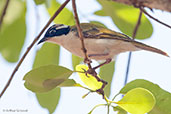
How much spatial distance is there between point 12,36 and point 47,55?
38 cm

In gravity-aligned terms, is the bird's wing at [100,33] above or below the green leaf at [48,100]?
above

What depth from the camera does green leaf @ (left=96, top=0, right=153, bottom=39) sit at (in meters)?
3.06

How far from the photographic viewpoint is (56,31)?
11.3ft

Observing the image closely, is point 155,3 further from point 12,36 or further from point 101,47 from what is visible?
point 12,36

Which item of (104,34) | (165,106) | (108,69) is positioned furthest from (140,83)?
(104,34)

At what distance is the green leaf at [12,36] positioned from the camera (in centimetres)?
301

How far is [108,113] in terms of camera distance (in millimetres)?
2443

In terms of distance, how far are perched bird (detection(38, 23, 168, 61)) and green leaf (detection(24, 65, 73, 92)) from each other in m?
0.61

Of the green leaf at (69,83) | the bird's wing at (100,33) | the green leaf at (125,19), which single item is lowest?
the green leaf at (69,83)

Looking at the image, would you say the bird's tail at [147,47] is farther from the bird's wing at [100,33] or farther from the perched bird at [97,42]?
the bird's wing at [100,33]

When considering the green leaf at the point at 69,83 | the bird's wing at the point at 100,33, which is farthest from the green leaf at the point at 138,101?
the bird's wing at the point at 100,33

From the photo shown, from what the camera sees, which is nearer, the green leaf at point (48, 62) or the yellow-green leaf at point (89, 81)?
the yellow-green leaf at point (89, 81)

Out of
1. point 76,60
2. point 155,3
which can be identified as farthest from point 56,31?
point 155,3

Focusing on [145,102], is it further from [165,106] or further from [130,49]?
[130,49]
